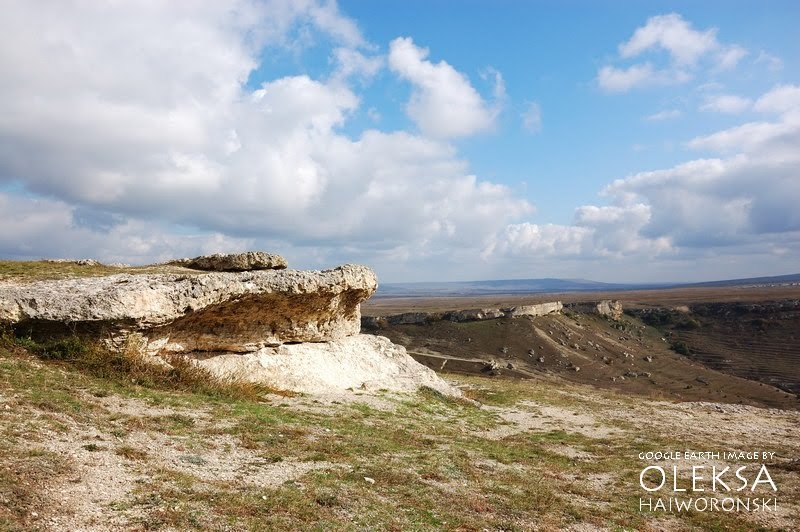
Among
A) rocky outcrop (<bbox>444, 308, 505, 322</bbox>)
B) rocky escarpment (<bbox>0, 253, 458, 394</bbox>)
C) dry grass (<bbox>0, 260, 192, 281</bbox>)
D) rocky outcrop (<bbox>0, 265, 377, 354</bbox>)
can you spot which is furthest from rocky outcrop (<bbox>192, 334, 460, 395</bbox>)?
rocky outcrop (<bbox>444, 308, 505, 322</bbox>)

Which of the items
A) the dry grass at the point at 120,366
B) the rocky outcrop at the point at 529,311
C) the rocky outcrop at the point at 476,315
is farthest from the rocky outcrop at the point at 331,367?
the rocky outcrop at the point at 529,311

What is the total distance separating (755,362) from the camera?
155 ft

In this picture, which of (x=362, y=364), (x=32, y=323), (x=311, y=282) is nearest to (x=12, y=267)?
(x=32, y=323)

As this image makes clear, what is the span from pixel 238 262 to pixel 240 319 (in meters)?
3.62

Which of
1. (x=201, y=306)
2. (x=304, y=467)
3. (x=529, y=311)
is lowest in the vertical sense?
(x=529, y=311)

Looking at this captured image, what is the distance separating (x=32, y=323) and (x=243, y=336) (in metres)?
5.44

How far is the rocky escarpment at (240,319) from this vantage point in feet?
37.6

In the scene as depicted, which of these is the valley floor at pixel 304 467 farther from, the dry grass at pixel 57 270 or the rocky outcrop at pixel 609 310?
the rocky outcrop at pixel 609 310

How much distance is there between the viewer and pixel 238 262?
18.1m

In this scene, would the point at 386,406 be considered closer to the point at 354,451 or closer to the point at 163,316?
the point at 354,451

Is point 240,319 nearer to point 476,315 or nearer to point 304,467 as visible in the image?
point 304,467

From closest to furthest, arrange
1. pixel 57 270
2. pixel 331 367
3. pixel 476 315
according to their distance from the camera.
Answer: pixel 57 270 < pixel 331 367 < pixel 476 315

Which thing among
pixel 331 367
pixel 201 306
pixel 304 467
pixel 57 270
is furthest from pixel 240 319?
pixel 304 467

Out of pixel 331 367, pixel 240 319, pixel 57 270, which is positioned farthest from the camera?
pixel 331 367
